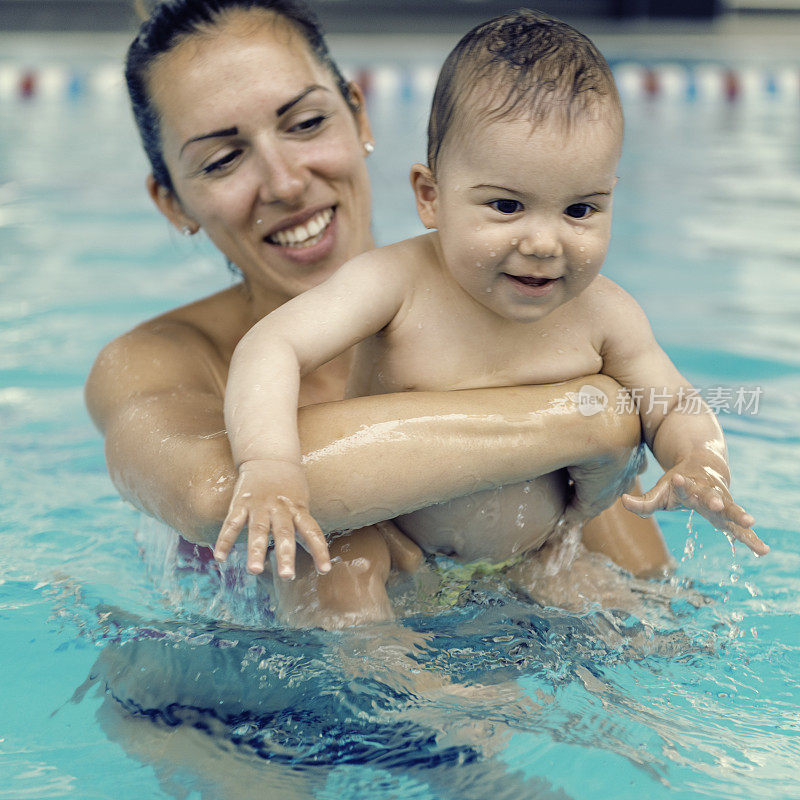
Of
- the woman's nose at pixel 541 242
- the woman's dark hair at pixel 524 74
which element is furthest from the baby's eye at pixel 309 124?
the woman's nose at pixel 541 242

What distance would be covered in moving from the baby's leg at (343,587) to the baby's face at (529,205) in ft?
1.78

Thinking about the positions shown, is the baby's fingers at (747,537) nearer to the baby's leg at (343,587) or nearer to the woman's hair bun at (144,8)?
the baby's leg at (343,587)

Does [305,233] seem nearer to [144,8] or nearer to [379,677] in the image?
[144,8]

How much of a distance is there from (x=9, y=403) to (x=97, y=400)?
2.08 m

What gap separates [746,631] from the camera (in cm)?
254

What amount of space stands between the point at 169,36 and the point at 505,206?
106 cm

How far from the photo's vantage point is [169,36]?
2.54 meters

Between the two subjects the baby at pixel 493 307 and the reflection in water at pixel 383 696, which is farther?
the reflection in water at pixel 383 696

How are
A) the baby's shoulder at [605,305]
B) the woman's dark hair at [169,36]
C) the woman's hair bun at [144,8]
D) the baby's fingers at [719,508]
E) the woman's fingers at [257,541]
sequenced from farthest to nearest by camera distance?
the woman's hair bun at [144,8] < the woman's dark hair at [169,36] < the baby's shoulder at [605,305] < the baby's fingers at [719,508] < the woman's fingers at [257,541]

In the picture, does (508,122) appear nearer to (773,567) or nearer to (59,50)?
(773,567)

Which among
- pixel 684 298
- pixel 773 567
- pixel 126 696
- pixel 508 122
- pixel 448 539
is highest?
pixel 508 122

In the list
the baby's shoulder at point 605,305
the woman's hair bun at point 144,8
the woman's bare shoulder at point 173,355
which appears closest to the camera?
the baby's shoulder at point 605,305

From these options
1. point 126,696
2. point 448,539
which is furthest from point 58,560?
point 448,539

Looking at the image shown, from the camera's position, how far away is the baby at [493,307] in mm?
1873
